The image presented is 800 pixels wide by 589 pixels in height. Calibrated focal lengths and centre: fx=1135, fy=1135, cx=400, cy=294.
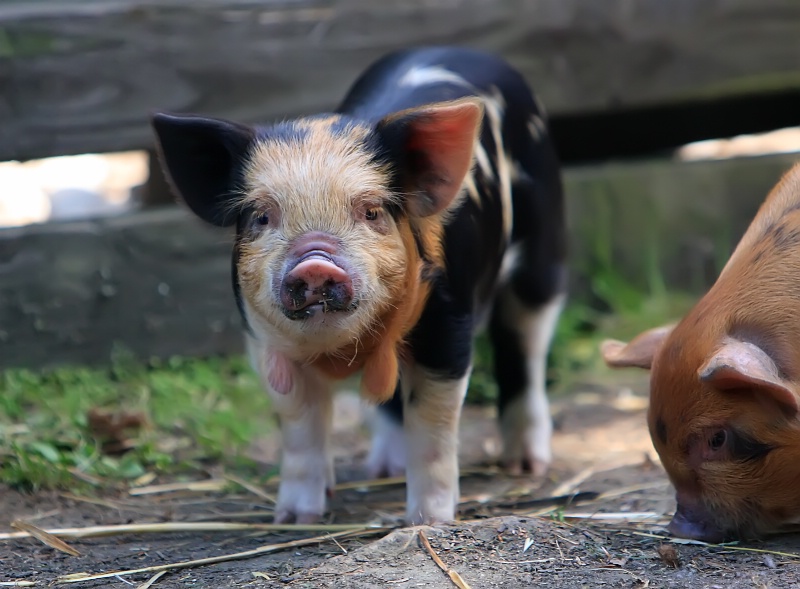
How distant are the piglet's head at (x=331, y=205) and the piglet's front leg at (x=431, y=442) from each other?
0.18 m

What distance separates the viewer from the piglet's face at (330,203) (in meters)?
3.26

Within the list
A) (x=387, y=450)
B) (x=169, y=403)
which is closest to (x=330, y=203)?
(x=387, y=450)

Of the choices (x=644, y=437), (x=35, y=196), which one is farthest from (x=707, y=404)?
(x=35, y=196)

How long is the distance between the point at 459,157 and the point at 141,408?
7.44 feet

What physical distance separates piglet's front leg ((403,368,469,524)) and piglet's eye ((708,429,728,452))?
0.82 meters

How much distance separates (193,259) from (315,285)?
8.78 ft

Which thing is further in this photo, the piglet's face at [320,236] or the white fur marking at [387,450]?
the white fur marking at [387,450]

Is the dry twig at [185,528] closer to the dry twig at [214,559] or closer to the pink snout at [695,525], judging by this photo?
the dry twig at [214,559]

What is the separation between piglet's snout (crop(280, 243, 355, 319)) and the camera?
3.08m

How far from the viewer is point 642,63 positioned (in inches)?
239

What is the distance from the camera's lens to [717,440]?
10.9 feet

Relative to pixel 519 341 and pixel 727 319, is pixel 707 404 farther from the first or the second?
pixel 519 341

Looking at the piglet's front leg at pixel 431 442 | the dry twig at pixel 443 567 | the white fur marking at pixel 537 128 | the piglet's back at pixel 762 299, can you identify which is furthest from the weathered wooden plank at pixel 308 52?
the dry twig at pixel 443 567

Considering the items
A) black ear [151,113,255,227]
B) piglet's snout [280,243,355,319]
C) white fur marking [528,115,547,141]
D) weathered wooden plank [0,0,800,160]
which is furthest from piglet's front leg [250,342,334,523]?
weathered wooden plank [0,0,800,160]
